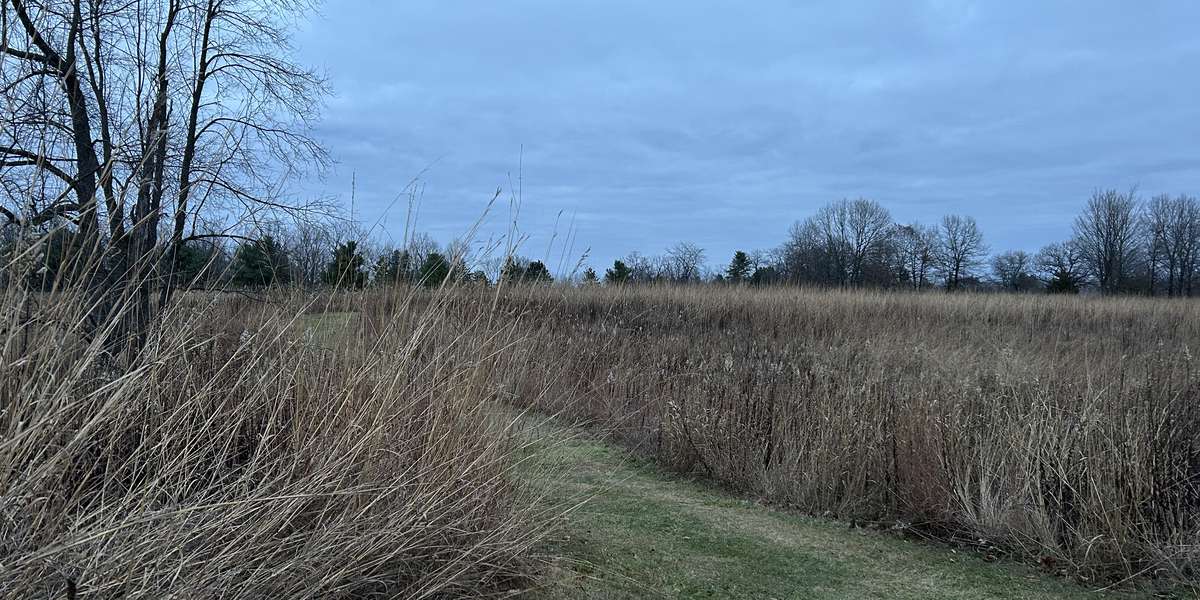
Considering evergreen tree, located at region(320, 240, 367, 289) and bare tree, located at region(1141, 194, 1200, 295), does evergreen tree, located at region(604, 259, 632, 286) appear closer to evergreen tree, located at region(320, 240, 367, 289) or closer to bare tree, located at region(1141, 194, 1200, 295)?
evergreen tree, located at region(320, 240, 367, 289)

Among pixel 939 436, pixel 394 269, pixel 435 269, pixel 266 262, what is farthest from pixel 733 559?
pixel 266 262

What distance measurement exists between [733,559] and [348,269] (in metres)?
2.31

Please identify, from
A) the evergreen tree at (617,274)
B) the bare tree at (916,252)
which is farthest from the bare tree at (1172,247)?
the evergreen tree at (617,274)

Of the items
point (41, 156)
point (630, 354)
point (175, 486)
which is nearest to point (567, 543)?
point (175, 486)

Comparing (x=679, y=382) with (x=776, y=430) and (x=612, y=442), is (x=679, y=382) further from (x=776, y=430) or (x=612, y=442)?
(x=776, y=430)

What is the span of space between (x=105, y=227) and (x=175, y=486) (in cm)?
99

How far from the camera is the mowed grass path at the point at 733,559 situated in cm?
318

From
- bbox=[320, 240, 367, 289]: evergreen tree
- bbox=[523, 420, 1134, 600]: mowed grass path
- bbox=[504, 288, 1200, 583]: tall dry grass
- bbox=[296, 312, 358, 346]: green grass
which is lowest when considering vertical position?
bbox=[523, 420, 1134, 600]: mowed grass path

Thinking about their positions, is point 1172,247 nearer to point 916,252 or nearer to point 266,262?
point 916,252

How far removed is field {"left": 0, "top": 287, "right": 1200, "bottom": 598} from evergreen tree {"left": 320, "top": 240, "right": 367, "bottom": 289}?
10 centimetres

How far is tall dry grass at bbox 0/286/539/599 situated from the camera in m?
1.81

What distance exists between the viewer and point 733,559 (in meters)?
3.57

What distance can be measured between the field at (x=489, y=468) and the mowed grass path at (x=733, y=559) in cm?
2

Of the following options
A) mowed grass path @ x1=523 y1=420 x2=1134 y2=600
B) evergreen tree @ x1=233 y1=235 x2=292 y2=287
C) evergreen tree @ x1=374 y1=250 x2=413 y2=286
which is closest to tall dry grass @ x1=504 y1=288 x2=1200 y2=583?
mowed grass path @ x1=523 y1=420 x2=1134 y2=600
